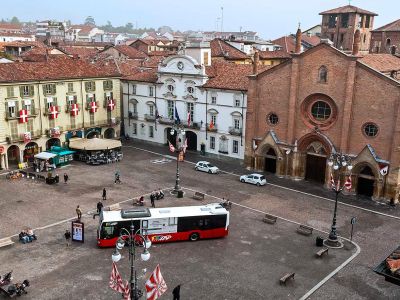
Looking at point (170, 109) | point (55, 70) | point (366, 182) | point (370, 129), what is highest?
point (55, 70)

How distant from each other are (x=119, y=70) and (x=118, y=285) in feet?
170

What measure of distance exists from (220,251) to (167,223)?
4.51m

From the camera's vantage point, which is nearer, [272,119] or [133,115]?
[272,119]

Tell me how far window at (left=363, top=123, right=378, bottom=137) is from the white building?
15831 millimetres

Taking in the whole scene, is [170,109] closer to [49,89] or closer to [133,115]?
[133,115]

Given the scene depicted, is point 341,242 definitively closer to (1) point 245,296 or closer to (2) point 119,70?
(1) point 245,296

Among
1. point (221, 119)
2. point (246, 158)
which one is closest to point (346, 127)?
point (246, 158)

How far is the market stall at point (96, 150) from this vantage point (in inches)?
2280

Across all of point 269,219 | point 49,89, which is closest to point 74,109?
point 49,89

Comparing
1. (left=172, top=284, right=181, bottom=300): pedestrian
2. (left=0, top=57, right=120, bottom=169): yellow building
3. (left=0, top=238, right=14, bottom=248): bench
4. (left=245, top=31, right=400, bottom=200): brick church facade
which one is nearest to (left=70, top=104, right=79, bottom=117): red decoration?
(left=0, top=57, right=120, bottom=169): yellow building

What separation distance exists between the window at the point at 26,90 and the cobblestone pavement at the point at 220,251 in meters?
12.0

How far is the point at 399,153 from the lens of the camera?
44219 millimetres

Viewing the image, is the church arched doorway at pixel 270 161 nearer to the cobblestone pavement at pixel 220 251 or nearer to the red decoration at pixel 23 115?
the cobblestone pavement at pixel 220 251

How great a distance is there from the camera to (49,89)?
5859 cm
